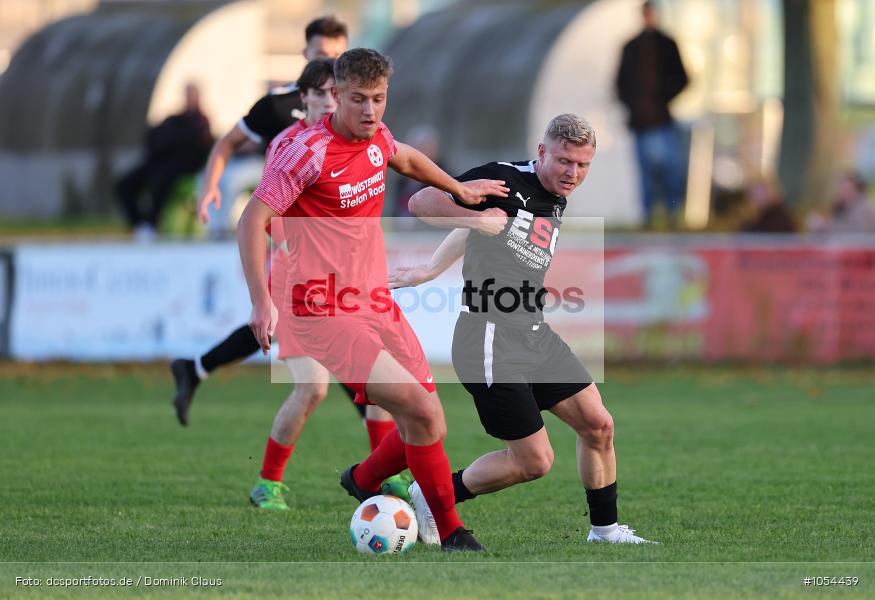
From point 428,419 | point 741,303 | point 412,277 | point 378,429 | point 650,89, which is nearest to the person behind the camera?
point 428,419

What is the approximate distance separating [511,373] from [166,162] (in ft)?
40.1

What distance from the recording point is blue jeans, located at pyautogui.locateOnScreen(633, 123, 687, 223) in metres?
18.8

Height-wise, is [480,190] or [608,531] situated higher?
[480,190]

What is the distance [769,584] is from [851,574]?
0.44m

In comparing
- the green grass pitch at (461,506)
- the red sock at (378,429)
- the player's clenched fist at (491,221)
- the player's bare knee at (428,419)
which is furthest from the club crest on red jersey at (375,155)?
the red sock at (378,429)

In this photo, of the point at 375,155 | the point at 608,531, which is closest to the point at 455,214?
the point at 375,155

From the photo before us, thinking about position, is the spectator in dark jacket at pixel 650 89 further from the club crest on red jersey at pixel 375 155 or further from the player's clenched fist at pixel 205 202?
the club crest on red jersey at pixel 375 155

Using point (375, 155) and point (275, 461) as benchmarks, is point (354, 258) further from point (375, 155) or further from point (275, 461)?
point (275, 461)

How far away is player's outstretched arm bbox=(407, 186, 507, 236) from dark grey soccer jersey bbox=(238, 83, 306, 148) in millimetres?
2313

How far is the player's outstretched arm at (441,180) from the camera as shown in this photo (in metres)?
7.10

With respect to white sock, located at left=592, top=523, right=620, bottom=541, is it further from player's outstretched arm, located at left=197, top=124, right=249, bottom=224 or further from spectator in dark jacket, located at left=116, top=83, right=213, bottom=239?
spectator in dark jacket, located at left=116, top=83, right=213, bottom=239

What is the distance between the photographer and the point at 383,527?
7.20 metres

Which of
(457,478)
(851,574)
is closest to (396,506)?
(457,478)

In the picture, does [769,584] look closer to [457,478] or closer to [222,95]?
[457,478]
